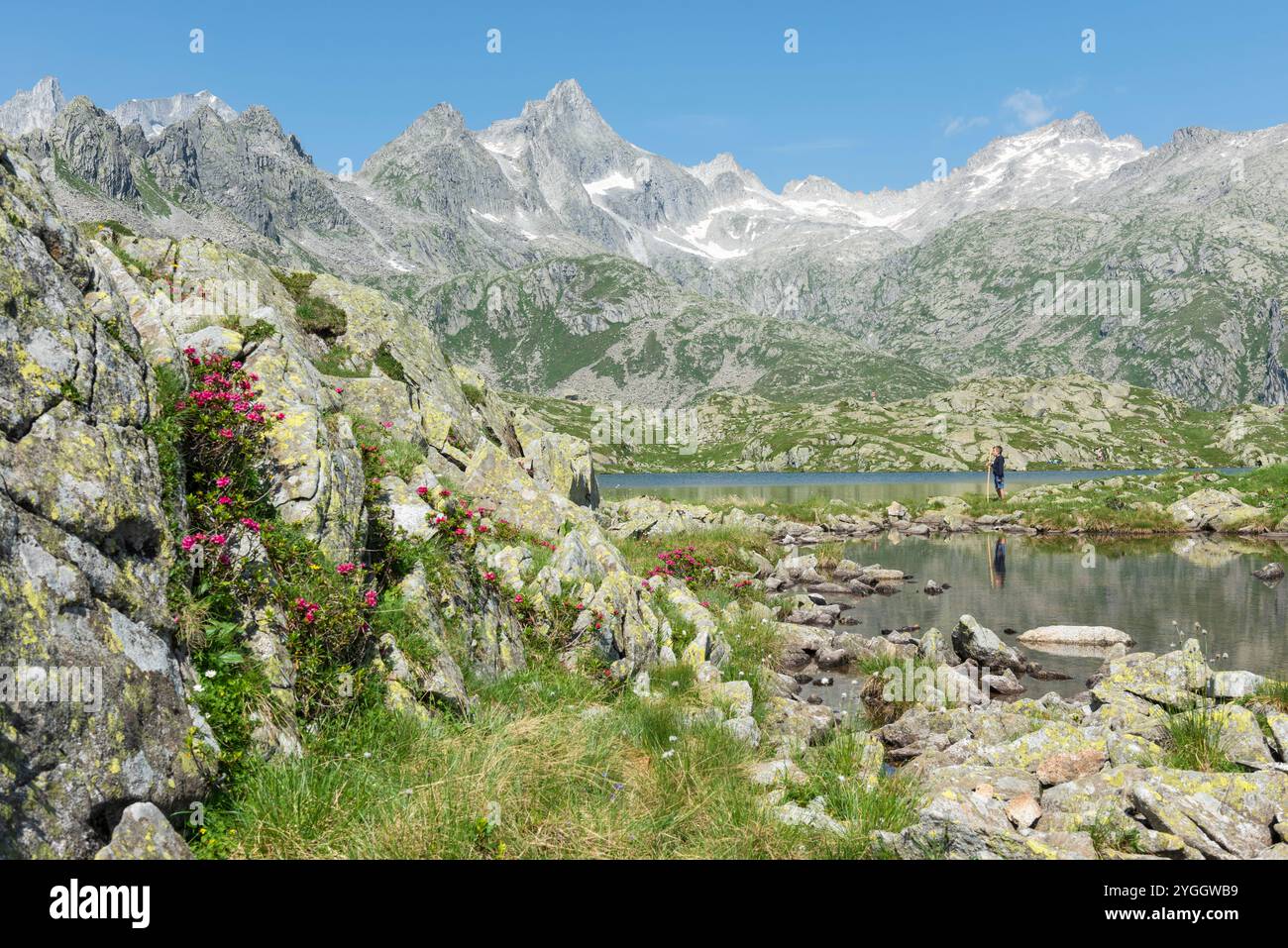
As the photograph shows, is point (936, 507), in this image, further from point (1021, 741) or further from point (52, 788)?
point (52, 788)

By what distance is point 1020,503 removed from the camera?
70438 millimetres

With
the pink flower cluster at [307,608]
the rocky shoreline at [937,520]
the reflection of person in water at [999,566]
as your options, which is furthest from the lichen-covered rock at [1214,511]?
the pink flower cluster at [307,608]

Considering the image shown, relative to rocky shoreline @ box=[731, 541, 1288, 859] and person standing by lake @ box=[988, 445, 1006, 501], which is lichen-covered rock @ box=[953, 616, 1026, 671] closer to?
rocky shoreline @ box=[731, 541, 1288, 859]

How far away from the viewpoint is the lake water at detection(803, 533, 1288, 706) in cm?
2614

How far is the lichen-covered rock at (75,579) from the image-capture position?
17.0 ft

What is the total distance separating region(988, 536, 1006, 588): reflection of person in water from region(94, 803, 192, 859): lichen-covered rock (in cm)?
4163

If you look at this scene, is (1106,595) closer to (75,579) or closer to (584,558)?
(584,558)

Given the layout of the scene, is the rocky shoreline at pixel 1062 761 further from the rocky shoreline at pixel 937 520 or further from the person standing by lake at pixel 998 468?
the person standing by lake at pixel 998 468

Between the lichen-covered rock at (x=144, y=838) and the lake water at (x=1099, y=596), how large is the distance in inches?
715

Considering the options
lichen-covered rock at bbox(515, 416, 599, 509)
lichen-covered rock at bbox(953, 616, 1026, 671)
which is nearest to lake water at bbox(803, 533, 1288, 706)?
Result: lichen-covered rock at bbox(953, 616, 1026, 671)

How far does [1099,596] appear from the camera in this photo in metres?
35.9

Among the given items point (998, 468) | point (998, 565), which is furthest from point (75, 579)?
point (998, 468)
